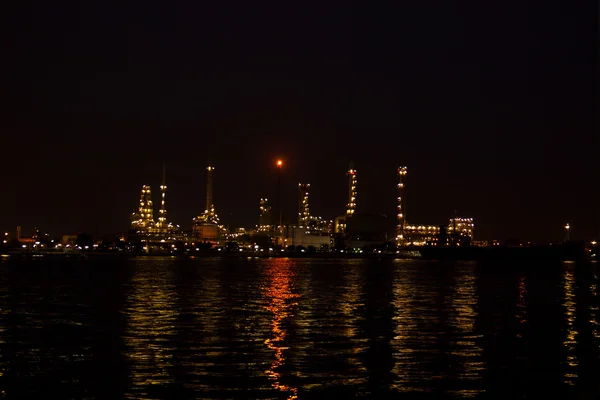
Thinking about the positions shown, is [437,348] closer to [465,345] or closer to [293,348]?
[465,345]

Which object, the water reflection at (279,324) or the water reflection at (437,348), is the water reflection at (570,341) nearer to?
the water reflection at (437,348)

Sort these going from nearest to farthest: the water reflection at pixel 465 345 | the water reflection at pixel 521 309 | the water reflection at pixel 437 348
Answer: the water reflection at pixel 437 348 → the water reflection at pixel 465 345 → the water reflection at pixel 521 309

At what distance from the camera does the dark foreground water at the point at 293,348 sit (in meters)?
18.2

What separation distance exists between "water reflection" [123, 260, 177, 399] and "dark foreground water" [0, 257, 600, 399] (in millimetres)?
66

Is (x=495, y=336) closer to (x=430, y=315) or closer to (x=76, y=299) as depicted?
(x=430, y=315)

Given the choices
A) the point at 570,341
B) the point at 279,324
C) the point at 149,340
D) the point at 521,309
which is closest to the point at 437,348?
the point at 570,341

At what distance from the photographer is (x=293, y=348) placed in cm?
2402

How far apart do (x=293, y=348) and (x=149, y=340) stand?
4597 millimetres

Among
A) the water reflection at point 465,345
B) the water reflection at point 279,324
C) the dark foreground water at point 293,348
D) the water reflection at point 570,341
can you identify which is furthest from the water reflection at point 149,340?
the water reflection at point 570,341

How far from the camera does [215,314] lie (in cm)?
3412

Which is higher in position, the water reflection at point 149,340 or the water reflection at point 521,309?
the water reflection at point 521,309

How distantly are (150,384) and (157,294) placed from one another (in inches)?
1128

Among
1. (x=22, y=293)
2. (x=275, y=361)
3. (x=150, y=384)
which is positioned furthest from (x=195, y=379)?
(x=22, y=293)

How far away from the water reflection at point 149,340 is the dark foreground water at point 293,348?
7 cm
